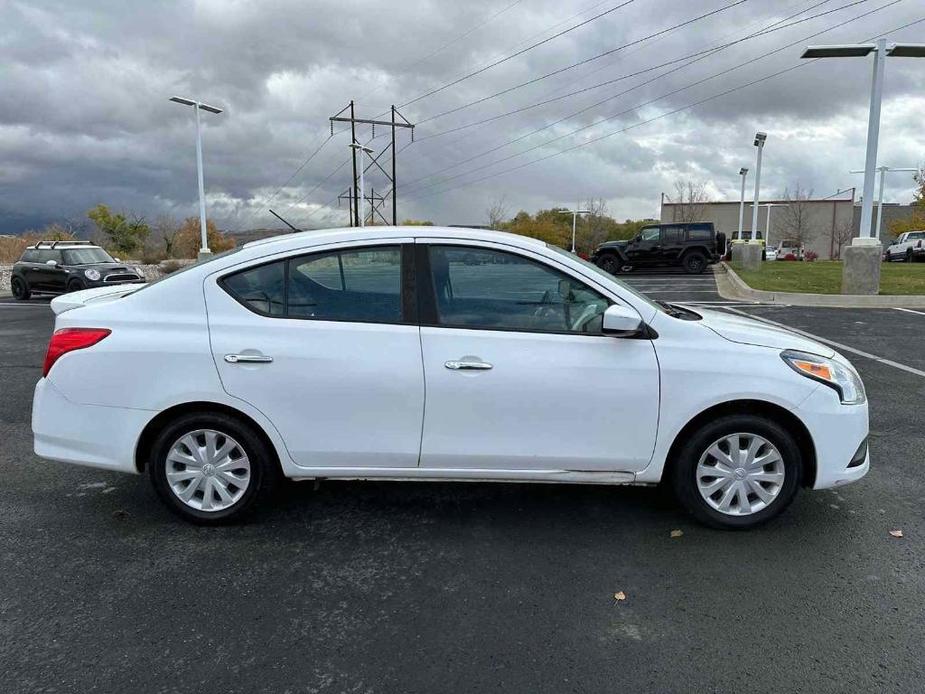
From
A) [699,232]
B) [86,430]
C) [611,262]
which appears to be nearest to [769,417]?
[86,430]

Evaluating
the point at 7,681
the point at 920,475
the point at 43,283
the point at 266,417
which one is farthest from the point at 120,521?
the point at 43,283

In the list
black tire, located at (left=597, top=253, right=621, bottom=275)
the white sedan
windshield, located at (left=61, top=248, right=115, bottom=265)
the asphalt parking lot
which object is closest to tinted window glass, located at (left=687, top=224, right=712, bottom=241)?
black tire, located at (left=597, top=253, right=621, bottom=275)

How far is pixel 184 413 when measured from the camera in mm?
3551

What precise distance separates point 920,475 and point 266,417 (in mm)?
4291

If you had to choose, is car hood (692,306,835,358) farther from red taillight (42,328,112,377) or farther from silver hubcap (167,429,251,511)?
red taillight (42,328,112,377)

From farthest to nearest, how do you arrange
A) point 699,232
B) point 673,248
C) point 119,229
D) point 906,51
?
point 119,229 → point 673,248 → point 699,232 → point 906,51

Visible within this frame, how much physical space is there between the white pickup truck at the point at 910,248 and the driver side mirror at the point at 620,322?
41721 millimetres

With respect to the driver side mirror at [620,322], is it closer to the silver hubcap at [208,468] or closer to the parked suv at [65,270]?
the silver hubcap at [208,468]

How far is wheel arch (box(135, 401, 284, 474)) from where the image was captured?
3525 mm

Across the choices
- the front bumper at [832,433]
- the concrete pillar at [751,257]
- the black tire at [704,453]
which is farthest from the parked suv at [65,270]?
the concrete pillar at [751,257]

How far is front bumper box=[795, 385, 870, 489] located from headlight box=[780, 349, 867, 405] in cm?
4

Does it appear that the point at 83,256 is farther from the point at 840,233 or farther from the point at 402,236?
the point at 840,233

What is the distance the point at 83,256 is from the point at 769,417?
63.9ft

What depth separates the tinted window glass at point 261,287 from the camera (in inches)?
140
